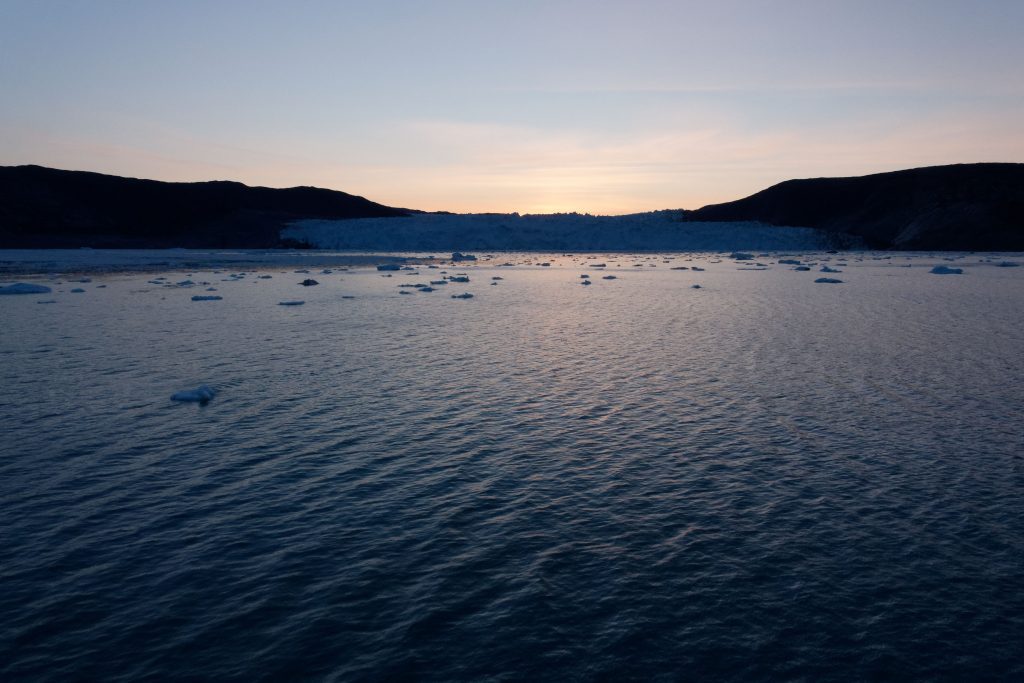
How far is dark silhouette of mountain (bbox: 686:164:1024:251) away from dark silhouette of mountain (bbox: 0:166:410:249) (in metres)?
75.4

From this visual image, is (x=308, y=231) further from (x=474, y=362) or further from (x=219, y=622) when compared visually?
(x=219, y=622)

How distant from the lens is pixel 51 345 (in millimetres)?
15891

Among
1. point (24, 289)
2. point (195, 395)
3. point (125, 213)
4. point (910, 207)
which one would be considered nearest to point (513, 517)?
point (195, 395)

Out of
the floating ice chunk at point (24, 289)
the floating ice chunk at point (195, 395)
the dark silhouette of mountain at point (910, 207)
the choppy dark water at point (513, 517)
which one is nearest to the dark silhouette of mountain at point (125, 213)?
the floating ice chunk at point (24, 289)

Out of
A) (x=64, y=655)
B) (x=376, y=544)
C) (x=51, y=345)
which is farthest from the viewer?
(x=51, y=345)

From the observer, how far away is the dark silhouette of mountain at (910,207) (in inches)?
3393

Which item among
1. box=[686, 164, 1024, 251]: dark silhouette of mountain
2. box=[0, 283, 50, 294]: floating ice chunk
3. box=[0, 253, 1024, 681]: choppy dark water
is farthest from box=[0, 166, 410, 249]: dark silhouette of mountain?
box=[0, 253, 1024, 681]: choppy dark water

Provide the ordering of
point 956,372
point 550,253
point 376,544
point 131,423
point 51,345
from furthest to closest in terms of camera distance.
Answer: point 550,253, point 51,345, point 956,372, point 131,423, point 376,544

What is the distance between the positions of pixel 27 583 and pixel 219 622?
1637 mm

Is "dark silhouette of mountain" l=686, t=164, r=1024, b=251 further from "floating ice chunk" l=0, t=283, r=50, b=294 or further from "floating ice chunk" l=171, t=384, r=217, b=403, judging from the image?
"floating ice chunk" l=171, t=384, r=217, b=403

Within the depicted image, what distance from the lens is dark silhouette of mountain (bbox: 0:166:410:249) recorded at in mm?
90500

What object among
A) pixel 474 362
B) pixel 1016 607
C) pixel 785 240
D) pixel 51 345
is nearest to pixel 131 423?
pixel 474 362

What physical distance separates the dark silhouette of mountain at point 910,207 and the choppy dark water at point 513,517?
8480 centimetres

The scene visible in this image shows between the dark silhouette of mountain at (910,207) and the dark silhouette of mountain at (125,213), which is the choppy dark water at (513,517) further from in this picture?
the dark silhouette of mountain at (910,207)
